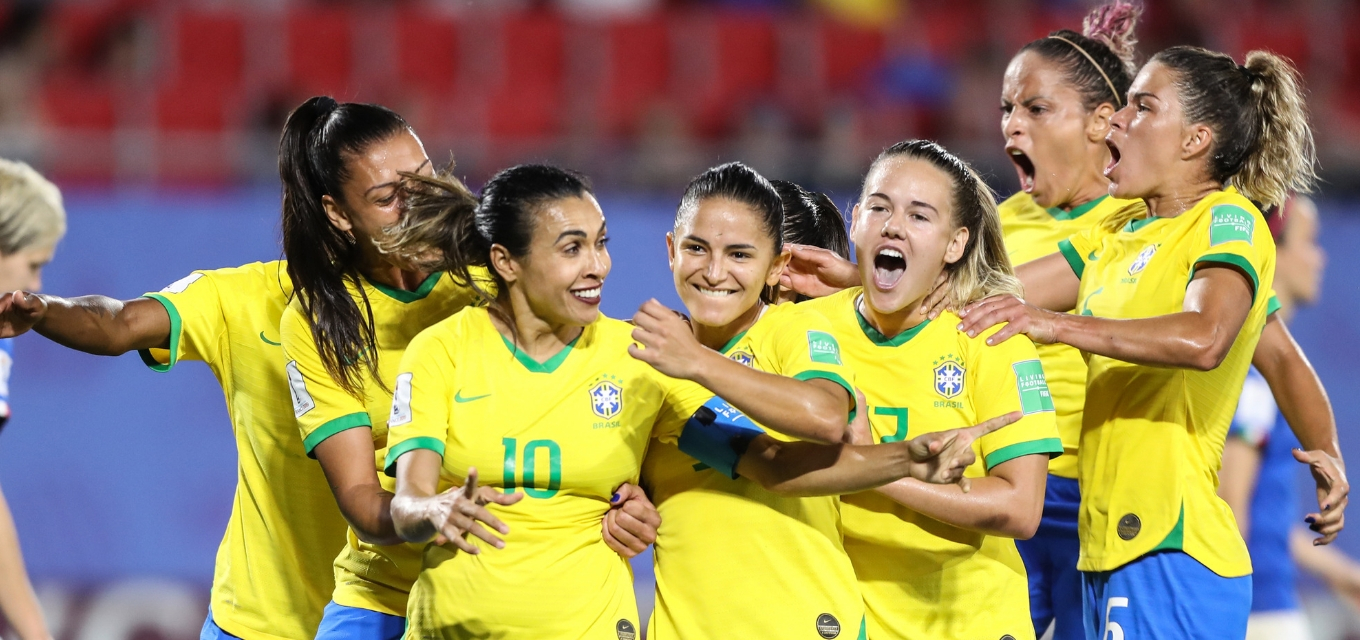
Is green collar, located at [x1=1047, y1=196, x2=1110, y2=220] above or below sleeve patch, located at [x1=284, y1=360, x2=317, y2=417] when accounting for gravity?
above

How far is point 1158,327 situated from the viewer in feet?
10.5

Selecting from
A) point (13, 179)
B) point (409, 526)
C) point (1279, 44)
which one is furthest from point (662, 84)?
point (409, 526)

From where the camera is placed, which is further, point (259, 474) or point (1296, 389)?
point (1296, 389)

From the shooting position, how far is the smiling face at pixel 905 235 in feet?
10.9

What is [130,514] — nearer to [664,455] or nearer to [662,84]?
[662,84]

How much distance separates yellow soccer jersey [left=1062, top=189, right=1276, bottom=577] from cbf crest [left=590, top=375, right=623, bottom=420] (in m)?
1.29

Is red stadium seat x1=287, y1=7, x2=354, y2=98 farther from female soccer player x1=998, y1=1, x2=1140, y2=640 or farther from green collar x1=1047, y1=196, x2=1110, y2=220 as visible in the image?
green collar x1=1047, y1=196, x2=1110, y2=220

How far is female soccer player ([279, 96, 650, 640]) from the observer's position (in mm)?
3344

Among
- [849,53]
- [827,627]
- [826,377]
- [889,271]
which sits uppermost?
[849,53]

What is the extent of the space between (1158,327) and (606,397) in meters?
1.28

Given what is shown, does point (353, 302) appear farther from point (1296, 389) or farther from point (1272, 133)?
point (1296, 389)

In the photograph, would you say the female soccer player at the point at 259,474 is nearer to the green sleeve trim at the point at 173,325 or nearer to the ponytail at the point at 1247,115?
the green sleeve trim at the point at 173,325

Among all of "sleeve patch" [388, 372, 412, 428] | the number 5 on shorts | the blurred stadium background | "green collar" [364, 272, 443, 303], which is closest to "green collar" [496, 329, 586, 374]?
"sleeve patch" [388, 372, 412, 428]

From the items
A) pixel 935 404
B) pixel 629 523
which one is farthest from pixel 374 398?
pixel 935 404
